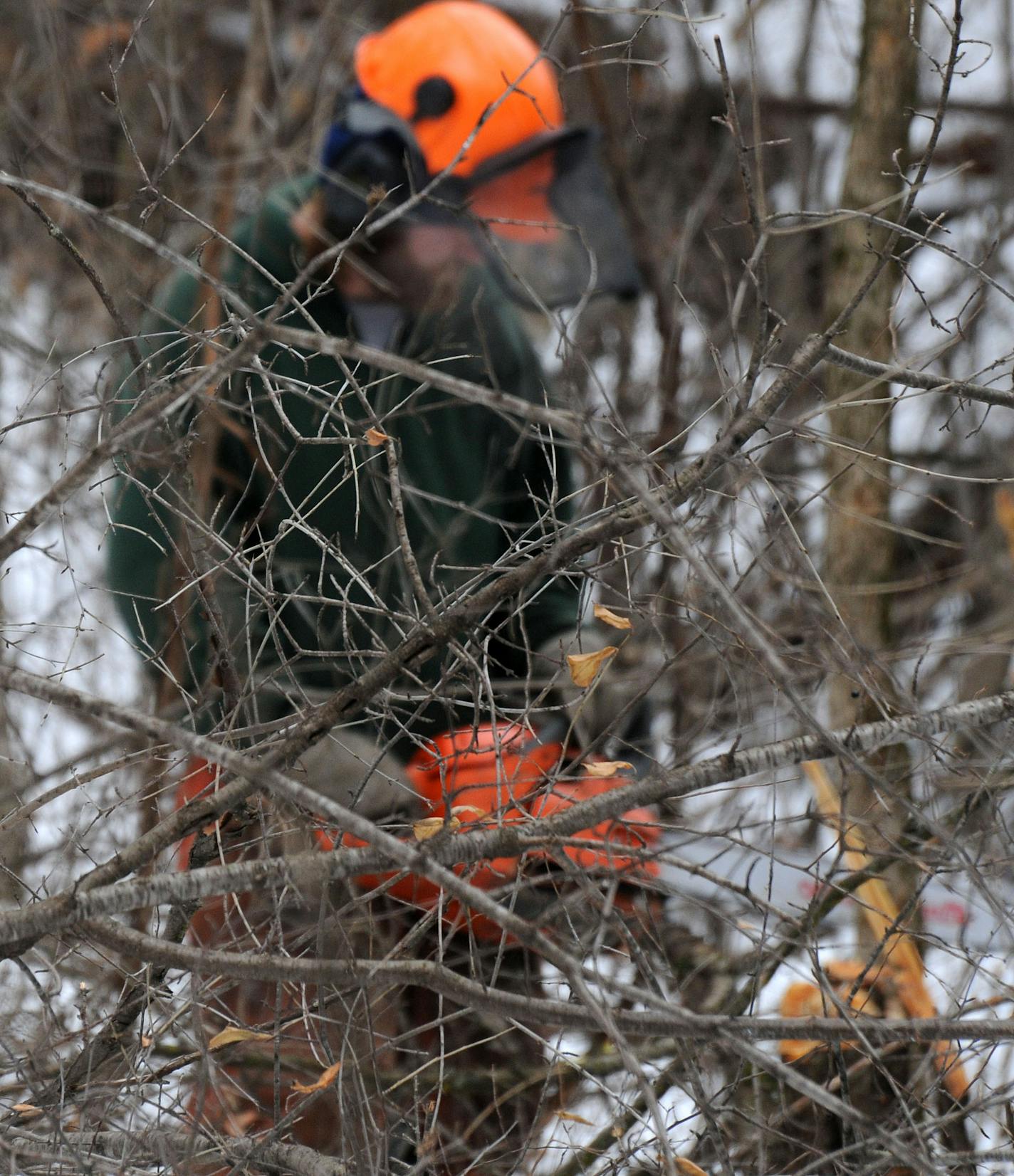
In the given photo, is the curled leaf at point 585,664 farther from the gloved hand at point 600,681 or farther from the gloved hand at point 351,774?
the gloved hand at point 351,774

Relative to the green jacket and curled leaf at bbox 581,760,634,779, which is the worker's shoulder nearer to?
the green jacket

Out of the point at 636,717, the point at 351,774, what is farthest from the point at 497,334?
the point at 351,774

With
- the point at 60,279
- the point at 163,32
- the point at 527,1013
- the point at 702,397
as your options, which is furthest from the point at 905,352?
the point at 527,1013

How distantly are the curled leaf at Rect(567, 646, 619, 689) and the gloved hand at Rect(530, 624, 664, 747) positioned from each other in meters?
0.01

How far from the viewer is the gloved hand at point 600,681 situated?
79.7 inches

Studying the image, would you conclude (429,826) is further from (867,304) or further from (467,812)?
(867,304)

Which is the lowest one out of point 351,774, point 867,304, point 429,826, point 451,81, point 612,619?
point 429,826

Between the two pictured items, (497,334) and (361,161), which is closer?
(361,161)

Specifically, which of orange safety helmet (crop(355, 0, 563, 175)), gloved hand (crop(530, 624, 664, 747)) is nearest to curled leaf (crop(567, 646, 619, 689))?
gloved hand (crop(530, 624, 664, 747))

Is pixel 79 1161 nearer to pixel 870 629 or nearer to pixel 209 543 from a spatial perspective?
pixel 209 543

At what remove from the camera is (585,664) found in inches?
71.2

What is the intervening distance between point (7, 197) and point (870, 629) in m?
4.50

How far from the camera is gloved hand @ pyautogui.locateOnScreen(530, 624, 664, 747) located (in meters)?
2.02

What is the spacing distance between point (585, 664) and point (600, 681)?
0.26m
